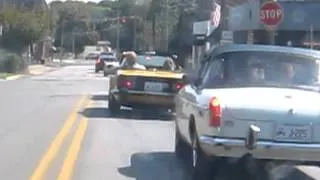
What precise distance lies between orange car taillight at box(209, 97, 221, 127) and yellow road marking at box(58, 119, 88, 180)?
7.64 ft

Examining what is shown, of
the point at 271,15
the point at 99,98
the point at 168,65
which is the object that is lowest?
the point at 99,98

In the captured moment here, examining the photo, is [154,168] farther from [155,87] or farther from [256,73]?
[155,87]

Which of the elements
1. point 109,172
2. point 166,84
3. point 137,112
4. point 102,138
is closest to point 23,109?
point 137,112

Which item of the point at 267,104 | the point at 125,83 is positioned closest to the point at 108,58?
the point at 125,83

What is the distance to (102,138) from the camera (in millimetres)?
16734

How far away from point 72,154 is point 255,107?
471 centimetres

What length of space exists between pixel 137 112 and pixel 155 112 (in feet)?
1.74

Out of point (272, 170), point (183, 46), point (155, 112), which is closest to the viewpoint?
point (272, 170)

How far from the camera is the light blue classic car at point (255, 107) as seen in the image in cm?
996

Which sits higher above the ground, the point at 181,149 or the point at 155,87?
the point at 155,87

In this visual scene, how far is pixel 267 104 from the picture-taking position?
1006cm

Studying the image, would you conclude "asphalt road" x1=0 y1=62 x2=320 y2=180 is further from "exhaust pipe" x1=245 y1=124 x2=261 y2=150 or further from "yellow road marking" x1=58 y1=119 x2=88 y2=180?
"exhaust pipe" x1=245 y1=124 x2=261 y2=150

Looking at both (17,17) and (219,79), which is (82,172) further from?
(17,17)

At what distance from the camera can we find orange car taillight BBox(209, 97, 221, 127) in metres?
9.98
